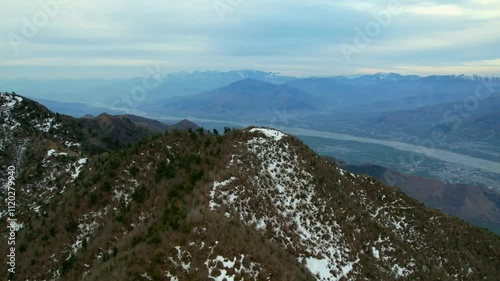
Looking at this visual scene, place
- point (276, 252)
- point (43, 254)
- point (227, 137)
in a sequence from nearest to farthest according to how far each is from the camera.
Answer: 1. point (276, 252)
2. point (43, 254)
3. point (227, 137)

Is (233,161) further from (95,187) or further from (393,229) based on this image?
(393,229)

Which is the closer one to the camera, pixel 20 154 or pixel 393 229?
pixel 393 229

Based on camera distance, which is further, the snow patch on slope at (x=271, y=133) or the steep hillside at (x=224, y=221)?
the snow patch on slope at (x=271, y=133)

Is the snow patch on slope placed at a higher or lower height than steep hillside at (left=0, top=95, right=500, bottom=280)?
higher

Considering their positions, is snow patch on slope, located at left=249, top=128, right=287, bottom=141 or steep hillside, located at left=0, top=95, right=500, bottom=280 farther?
snow patch on slope, located at left=249, top=128, right=287, bottom=141

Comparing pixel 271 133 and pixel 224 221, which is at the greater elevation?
pixel 271 133

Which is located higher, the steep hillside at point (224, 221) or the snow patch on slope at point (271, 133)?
the snow patch on slope at point (271, 133)

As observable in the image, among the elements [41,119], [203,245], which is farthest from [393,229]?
[41,119]

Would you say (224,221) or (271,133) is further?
(271,133)
